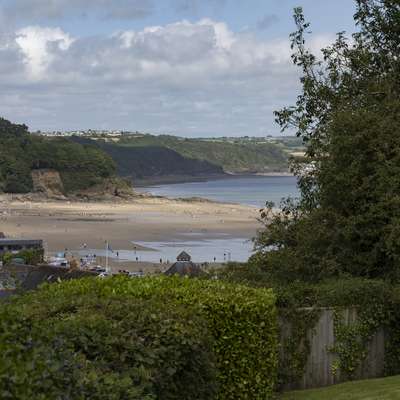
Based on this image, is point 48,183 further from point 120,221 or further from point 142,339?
point 142,339

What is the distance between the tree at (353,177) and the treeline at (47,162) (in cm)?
11763

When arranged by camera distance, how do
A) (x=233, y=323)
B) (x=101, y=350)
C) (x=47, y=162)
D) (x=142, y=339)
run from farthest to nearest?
1. (x=47, y=162)
2. (x=233, y=323)
3. (x=142, y=339)
4. (x=101, y=350)

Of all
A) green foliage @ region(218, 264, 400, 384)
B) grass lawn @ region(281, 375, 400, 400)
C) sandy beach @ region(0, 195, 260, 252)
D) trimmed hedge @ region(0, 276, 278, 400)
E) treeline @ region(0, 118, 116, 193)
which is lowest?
sandy beach @ region(0, 195, 260, 252)

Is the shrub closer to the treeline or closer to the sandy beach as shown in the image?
the sandy beach

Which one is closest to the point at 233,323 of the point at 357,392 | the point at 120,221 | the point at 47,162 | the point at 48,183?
the point at 357,392

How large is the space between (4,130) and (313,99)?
5551 inches

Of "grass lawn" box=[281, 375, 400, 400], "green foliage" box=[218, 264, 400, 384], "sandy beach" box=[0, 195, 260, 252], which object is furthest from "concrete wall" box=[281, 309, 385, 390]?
→ "sandy beach" box=[0, 195, 260, 252]

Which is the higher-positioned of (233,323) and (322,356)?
(233,323)

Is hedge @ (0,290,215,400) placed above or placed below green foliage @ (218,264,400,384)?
above

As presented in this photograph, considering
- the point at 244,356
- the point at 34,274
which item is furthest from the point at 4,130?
the point at 244,356

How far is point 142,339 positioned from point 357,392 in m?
4.58

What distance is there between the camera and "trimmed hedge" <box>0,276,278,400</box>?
193 inches

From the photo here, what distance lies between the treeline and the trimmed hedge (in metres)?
126

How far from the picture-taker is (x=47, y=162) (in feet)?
459
